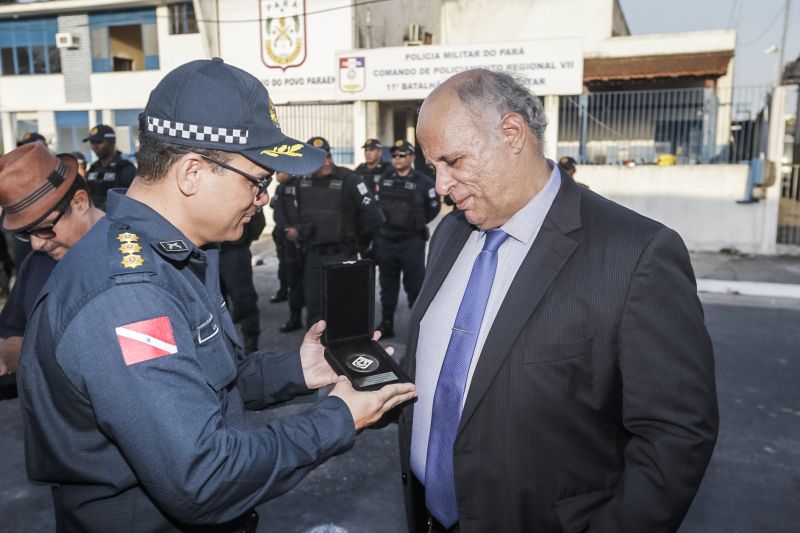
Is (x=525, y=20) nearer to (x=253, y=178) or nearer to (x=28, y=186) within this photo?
(x=28, y=186)

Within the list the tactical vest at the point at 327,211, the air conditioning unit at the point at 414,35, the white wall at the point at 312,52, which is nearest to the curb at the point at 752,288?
the tactical vest at the point at 327,211

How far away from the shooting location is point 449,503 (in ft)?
6.10

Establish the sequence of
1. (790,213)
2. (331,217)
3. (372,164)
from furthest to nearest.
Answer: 1. (790,213)
2. (372,164)
3. (331,217)

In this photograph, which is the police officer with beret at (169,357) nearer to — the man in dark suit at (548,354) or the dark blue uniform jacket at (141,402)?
the dark blue uniform jacket at (141,402)

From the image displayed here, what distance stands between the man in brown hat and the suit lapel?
1999 millimetres

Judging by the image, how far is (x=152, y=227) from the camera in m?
1.49

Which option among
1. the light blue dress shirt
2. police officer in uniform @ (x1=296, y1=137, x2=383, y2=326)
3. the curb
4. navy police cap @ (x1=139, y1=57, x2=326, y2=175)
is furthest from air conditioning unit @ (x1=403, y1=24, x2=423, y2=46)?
navy police cap @ (x1=139, y1=57, x2=326, y2=175)

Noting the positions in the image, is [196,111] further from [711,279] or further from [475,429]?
[711,279]

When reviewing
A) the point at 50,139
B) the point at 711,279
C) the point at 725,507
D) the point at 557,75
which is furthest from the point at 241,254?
the point at 50,139

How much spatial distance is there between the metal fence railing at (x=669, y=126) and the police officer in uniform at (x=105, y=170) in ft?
29.9

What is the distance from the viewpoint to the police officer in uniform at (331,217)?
6.39 meters

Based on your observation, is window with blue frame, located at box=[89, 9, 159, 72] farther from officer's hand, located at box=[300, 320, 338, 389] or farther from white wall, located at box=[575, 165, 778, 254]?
officer's hand, located at box=[300, 320, 338, 389]

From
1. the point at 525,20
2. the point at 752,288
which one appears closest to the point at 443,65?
the point at 752,288

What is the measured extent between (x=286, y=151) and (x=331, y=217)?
4839mm
